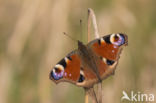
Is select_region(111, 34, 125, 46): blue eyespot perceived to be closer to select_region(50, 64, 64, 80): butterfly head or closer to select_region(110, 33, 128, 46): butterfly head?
select_region(110, 33, 128, 46): butterfly head

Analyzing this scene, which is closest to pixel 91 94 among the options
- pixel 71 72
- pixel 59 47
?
pixel 71 72

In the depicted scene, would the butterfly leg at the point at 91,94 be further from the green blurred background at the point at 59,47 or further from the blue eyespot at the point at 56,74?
the green blurred background at the point at 59,47

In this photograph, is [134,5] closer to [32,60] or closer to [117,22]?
[117,22]

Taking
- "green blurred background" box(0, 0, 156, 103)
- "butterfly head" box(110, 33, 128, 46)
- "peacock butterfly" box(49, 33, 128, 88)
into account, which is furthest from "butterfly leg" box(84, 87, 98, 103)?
"green blurred background" box(0, 0, 156, 103)

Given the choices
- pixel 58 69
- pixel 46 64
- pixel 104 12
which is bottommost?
pixel 58 69

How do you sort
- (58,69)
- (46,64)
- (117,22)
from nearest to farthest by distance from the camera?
(58,69) → (46,64) → (117,22)

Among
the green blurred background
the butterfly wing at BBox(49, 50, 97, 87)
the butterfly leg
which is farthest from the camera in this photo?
the green blurred background

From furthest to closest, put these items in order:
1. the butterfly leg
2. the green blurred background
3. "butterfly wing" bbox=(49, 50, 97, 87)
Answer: the green blurred background
"butterfly wing" bbox=(49, 50, 97, 87)
the butterfly leg

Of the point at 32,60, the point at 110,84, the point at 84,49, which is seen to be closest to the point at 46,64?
the point at 32,60
